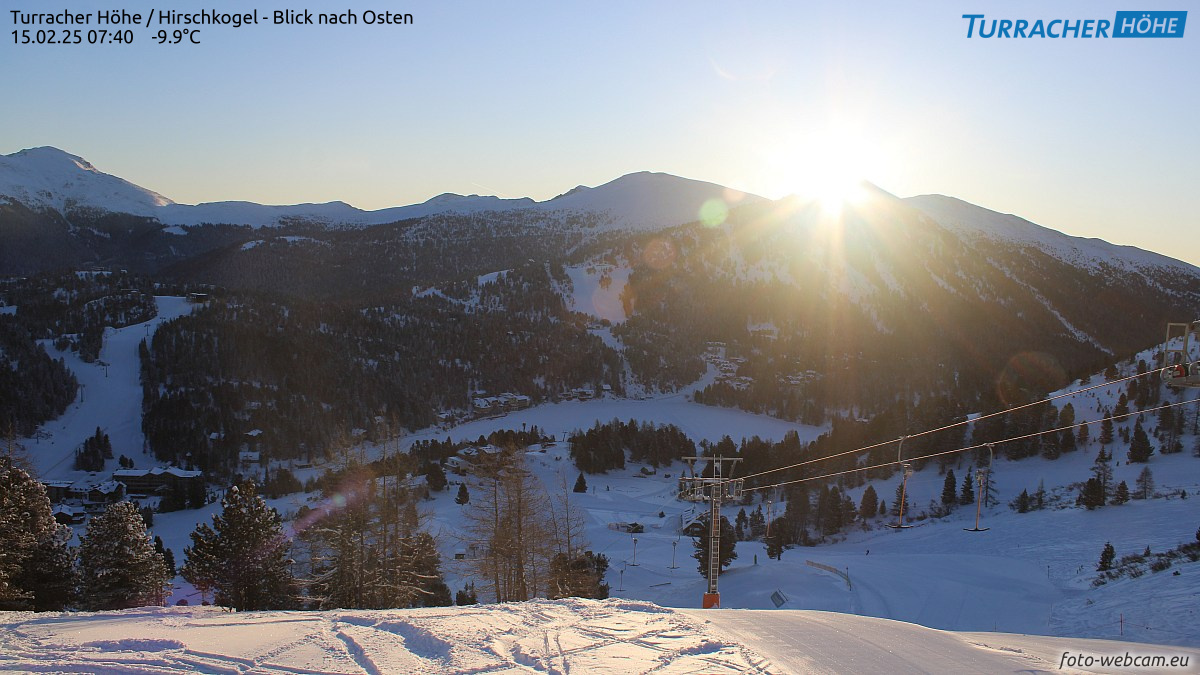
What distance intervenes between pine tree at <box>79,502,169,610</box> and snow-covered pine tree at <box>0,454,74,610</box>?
24.7 inches

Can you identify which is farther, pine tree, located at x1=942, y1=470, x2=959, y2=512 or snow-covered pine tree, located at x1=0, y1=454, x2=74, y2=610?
pine tree, located at x1=942, y1=470, x2=959, y2=512

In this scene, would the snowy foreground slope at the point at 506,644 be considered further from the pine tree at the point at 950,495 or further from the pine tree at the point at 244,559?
the pine tree at the point at 950,495

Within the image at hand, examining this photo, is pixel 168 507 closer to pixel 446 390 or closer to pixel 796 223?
pixel 446 390

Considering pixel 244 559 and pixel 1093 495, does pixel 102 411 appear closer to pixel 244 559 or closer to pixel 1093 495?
pixel 244 559

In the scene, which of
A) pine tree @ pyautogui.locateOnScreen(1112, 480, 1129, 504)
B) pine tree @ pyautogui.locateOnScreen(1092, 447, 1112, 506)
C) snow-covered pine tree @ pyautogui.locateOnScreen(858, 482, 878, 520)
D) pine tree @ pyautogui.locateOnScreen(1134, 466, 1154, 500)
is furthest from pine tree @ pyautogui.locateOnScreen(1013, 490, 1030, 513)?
snow-covered pine tree @ pyautogui.locateOnScreen(858, 482, 878, 520)

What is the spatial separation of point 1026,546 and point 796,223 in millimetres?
162220

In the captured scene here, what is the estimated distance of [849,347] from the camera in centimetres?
13550

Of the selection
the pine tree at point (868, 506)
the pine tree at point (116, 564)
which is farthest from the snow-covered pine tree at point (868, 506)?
the pine tree at point (116, 564)

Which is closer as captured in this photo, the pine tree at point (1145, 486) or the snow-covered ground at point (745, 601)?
the snow-covered ground at point (745, 601)

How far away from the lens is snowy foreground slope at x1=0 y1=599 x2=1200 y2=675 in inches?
347

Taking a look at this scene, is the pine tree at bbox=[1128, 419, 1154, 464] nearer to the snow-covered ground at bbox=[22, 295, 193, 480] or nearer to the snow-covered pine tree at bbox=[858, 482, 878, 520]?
the snow-covered pine tree at bbox=[858, 482, 878, 520]

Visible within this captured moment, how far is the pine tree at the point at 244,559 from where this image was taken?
2058 cm

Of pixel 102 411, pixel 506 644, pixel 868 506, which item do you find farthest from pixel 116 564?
pixel 102 411

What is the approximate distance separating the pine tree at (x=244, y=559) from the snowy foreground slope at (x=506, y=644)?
8.22 meters
